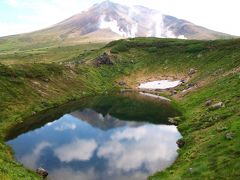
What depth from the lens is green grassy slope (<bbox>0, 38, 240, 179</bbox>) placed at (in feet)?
182

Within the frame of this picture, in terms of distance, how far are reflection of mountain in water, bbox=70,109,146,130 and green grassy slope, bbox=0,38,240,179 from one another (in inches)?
498

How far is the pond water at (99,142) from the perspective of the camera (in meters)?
64.2

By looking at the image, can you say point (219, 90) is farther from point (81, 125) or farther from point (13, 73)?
point (13, 73)

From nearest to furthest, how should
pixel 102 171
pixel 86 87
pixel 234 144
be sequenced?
pixel 234 144 → pixel 102 171 → pixel 86 87

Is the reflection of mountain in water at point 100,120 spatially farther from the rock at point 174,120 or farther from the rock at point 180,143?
the rock at point 180,143

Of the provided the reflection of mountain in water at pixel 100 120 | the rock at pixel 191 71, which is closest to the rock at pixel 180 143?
the reflection of mountain in water at pixel 100 120

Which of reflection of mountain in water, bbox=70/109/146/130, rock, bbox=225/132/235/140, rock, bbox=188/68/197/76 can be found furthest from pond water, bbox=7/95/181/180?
rock, bbox=188/68/197/76

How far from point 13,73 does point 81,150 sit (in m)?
64.1

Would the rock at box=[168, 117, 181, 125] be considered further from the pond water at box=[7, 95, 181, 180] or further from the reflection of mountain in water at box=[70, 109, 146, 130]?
the reflection of mountain in water at box=[70, 109, 146, 130]

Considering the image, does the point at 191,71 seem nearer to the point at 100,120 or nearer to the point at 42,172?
the point at 100,120

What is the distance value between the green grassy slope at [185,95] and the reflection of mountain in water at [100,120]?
12.7m

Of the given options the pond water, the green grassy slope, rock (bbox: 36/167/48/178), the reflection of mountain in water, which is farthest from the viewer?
the reflection of mountain in water

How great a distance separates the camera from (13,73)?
12875cm

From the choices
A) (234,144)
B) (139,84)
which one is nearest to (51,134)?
(234,144)
